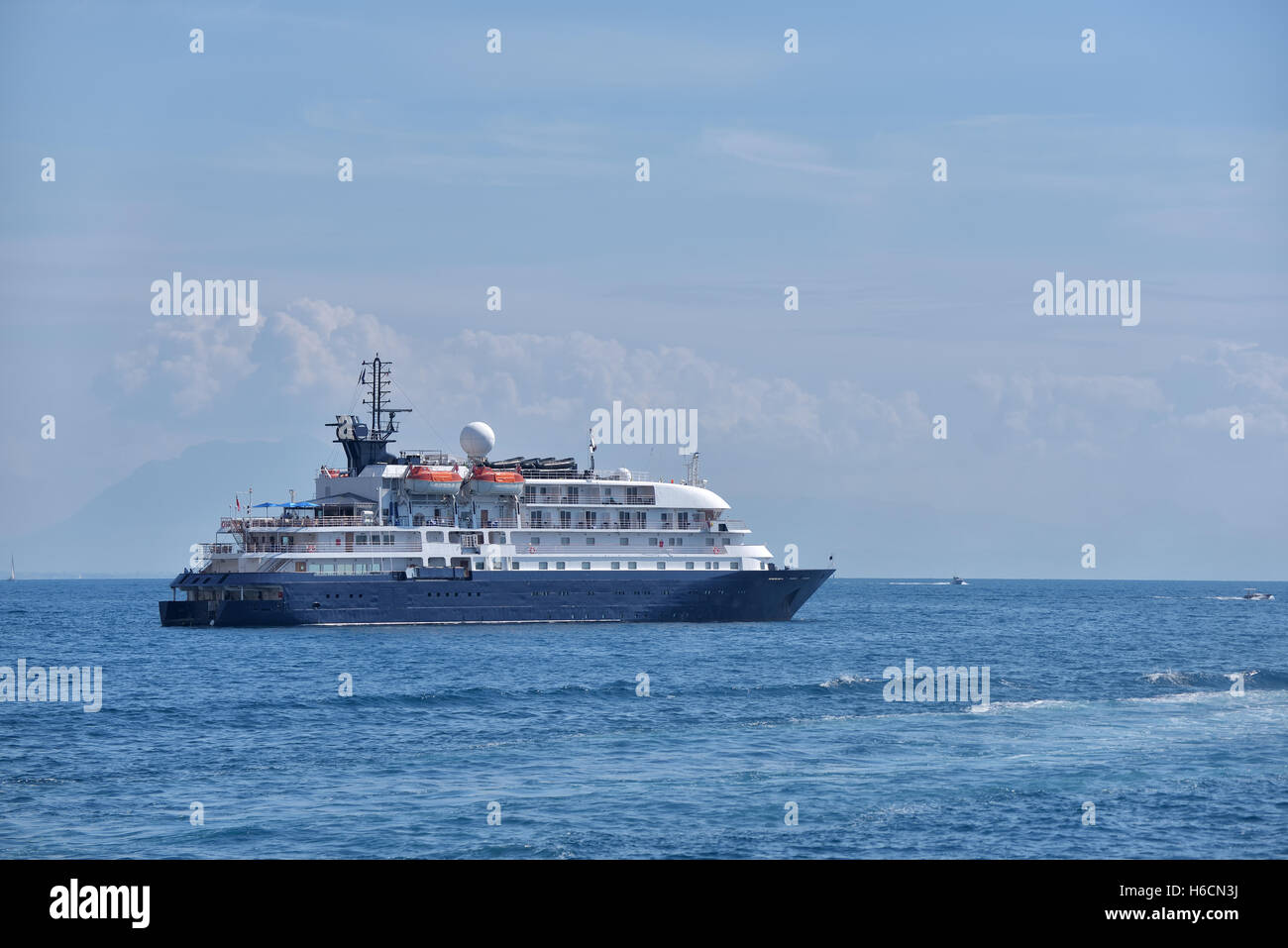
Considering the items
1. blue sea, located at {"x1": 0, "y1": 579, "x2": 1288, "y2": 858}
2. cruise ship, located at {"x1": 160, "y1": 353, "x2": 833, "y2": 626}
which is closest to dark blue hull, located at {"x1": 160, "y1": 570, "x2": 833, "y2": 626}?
cruise ship, located at {"x1": 160, "y1": 353, "x2": 833, "y2": 626}

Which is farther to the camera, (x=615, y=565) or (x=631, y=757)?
(x=615, y=565)

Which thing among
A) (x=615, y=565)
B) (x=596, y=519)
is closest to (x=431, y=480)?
(x=596, y=519)

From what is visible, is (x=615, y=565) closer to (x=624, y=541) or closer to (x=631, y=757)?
(x=624, y=541)

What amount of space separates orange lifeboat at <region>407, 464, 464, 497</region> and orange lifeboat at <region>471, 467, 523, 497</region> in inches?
50.9

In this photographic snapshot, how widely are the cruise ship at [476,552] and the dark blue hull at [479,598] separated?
74 millimetres

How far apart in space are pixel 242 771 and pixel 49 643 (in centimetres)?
5044

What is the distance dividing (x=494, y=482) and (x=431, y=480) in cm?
369

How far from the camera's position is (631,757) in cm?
3127

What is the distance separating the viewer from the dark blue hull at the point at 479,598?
2689 inches
